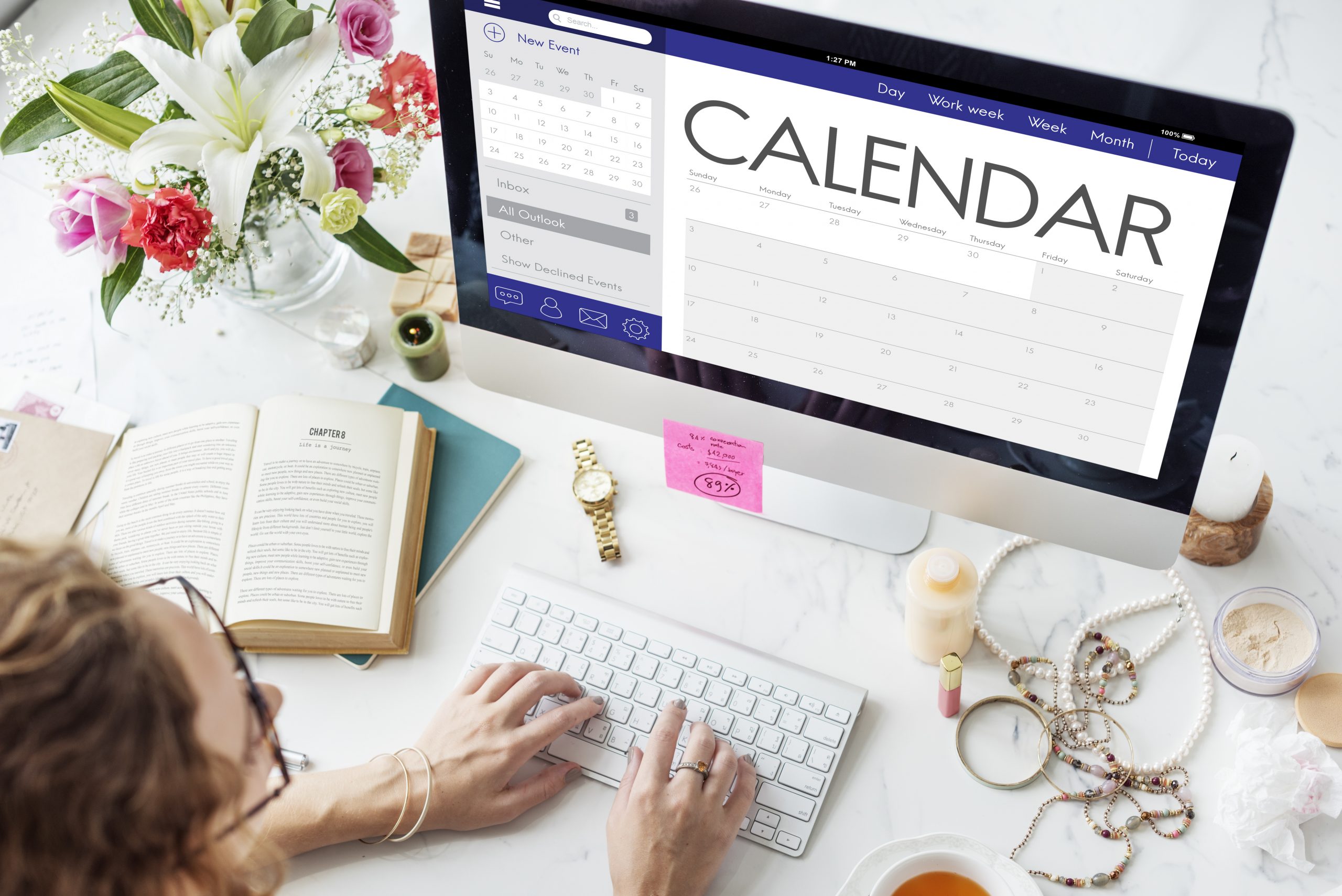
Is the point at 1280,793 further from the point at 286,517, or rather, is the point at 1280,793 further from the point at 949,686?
the point at 286,517

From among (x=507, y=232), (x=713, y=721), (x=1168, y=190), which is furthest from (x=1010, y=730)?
(x=507, y=232)

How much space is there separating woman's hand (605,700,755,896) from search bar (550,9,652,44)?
53 cm

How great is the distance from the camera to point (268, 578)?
1.01 m

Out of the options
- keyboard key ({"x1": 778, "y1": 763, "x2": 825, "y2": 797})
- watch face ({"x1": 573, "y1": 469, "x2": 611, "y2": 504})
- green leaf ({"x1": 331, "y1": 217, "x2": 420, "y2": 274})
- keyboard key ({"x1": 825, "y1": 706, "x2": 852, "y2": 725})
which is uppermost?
green leaf ({"x1": 331, "y1": 217, "x2": 420, "y2": 274})

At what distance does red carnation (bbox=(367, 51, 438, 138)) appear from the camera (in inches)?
41.3

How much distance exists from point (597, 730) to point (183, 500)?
18.1 inches

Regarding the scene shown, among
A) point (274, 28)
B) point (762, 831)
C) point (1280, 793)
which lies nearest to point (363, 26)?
point (274, 28)

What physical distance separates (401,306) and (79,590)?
0.69 m

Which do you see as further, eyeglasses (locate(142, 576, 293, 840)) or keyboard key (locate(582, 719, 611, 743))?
keyboard key (locate(582, 719, 611, 743))

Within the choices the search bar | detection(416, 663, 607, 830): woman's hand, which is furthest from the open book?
the search bar

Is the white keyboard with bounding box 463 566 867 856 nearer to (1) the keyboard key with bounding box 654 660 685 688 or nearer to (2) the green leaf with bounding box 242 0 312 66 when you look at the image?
(1) the keyboard key with bounding box 654 660 685 688

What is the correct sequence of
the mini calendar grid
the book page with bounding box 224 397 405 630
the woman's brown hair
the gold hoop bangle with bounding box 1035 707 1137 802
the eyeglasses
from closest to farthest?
the woman's brown hair → the eyeglasses → the mini calendar grid → the gold hoop bangle with bounding box 1035 707 1137 802 → the book page with bounding box 224 397 405 630

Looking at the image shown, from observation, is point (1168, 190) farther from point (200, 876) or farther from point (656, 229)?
point (200, 876)

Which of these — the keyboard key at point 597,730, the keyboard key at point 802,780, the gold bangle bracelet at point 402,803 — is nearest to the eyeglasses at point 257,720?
the gold bangle bracelet at point 402,803
